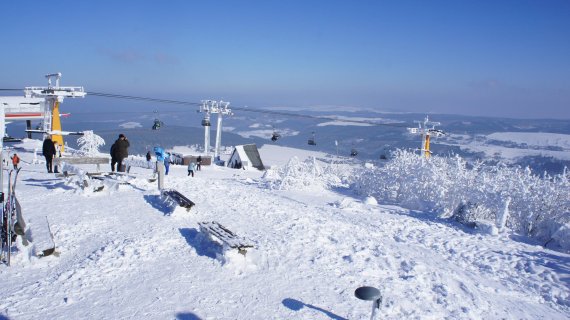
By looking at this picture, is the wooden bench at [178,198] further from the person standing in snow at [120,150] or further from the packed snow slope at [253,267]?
the person standing in snow at [120,150]

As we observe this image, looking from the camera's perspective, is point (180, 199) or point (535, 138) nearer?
point (180, 199)

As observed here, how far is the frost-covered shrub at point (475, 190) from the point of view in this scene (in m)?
15.4

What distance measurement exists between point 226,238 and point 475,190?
518 inches

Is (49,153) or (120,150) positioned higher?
(120,150)

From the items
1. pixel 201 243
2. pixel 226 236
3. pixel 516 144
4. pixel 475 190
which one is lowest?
pixel 516 144

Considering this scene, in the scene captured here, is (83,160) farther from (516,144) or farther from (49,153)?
(516,144)

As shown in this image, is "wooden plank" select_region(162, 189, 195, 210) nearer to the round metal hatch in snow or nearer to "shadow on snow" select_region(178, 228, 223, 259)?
"shadow on snow" select_region(178, 228, 223, 259)

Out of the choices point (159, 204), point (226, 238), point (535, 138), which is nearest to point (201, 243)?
point (226, 238)

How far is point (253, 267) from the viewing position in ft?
24.3

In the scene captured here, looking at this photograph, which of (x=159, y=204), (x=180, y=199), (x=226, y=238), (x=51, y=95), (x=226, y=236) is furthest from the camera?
(x=51, y=95)

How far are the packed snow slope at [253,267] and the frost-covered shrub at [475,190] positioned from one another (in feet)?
13.1

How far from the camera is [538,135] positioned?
128750 mm

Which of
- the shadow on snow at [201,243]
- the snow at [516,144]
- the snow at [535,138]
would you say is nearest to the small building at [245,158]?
the shadow on snow at [201,243]

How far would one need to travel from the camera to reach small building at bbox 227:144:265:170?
40.2 metres
